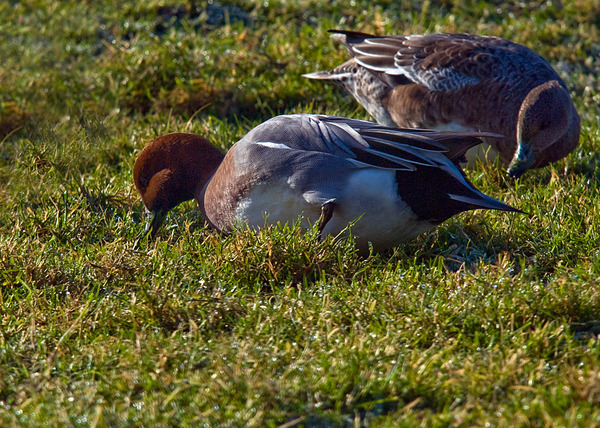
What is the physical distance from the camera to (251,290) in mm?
3455

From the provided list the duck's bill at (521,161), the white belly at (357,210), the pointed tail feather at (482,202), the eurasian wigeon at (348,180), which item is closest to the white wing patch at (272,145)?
the eurasian wigeon at (348,180)

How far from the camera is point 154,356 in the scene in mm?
2781

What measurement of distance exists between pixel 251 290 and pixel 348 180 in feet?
2.45

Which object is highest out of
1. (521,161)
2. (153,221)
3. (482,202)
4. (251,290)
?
(482,202)

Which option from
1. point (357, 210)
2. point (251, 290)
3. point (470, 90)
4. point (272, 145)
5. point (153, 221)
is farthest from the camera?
Answer: point (470, 90)

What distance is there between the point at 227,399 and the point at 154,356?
44 cm

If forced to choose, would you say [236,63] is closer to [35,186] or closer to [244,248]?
[35,186]

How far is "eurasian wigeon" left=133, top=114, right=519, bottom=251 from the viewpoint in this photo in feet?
12.1

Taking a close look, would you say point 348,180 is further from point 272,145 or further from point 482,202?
point 482,202

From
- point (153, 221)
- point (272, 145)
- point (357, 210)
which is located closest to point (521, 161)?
point (357, 210)

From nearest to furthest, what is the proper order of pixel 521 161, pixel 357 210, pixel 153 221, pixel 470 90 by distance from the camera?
pixel 357 210 < pixel 153 221 < pixel 521 161 < pixel 470 90

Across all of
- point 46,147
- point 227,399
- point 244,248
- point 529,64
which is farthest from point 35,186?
point 529,64

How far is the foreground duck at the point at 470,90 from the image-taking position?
4.71 metres

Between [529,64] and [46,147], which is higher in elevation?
[529,64]
